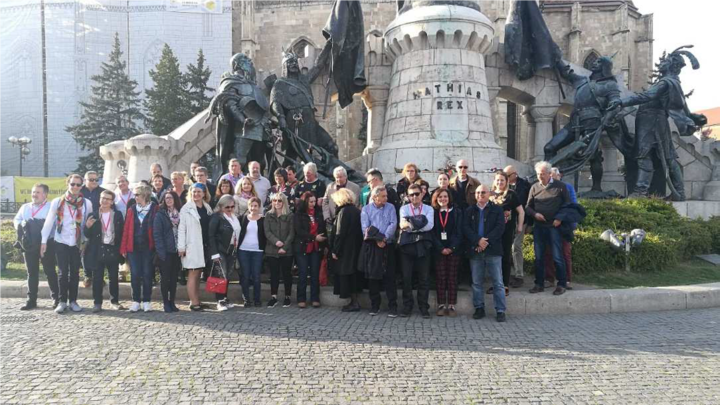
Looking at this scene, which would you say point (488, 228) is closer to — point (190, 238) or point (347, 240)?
point (347, 240)

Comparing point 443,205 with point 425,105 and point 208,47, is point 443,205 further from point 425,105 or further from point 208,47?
point 208,47

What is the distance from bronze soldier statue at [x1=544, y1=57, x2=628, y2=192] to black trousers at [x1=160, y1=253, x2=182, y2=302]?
29.3 feet

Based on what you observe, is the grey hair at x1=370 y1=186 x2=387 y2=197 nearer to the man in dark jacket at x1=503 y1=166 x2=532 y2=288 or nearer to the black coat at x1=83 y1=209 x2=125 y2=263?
the man in dark jacket at x1=503 y1=166 x2=532 y2=288

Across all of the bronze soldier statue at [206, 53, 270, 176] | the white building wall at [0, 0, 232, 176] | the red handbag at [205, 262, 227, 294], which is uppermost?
the white building wall at [0, 0, 232, 176]

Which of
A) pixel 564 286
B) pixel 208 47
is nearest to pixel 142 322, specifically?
pixel 564 286

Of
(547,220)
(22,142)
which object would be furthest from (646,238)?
(22,142)

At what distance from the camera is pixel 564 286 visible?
6.77 metres

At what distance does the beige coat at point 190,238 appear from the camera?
6488mm

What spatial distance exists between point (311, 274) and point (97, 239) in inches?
108

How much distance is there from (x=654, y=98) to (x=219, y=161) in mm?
9155

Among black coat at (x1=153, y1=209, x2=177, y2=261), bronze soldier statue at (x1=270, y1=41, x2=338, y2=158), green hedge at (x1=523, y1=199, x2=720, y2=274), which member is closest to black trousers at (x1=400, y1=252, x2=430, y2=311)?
green hedge at (x1=523, y1=199, x2=720, y2=274)

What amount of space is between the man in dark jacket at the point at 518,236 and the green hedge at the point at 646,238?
59 centimetres

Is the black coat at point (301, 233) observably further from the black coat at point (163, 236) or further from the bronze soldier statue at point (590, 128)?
the bronze soldier statue at point (590, 128)

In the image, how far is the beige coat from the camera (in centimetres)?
649
